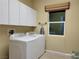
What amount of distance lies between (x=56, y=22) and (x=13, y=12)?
1884 millimetres

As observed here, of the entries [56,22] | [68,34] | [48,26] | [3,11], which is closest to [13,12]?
[3,11]

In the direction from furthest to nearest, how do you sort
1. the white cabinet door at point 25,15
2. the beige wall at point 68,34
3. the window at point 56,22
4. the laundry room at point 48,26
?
the window at point 56,22
the beige wall at point 68,34
the white cabinet door at point 25,15
the laundry room at point 48,26

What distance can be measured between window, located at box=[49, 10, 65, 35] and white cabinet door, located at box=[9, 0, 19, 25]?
1.64 metres

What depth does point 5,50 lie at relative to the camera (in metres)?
2.63

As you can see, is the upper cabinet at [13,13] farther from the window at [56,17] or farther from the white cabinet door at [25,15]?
the window at [56,17]

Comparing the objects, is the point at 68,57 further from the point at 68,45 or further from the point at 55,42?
the point at 55,42

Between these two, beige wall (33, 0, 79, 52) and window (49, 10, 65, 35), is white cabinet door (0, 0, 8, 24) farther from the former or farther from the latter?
window (49, 10, 65, 35)

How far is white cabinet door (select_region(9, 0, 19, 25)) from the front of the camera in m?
2.25

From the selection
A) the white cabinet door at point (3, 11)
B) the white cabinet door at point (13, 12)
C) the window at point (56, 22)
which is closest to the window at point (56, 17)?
the window at point (56, 22)

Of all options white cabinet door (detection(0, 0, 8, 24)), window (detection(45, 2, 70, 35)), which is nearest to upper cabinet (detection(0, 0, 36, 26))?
white cabinet door (detection(0, 0, 8, 24))

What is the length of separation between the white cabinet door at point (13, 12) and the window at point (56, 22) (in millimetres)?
1642

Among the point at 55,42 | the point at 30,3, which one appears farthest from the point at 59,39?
the point at 30,3

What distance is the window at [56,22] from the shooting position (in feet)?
11.7

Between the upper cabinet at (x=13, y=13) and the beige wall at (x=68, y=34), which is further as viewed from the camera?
the beige wall at (x=68, y=34)
